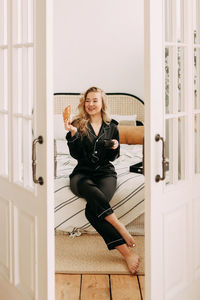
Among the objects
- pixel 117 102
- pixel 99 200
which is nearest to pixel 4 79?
pixel 99 200

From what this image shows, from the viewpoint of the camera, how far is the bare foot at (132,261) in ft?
10.8

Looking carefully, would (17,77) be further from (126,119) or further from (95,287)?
(126,119)

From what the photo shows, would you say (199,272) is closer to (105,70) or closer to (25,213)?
(25,213)

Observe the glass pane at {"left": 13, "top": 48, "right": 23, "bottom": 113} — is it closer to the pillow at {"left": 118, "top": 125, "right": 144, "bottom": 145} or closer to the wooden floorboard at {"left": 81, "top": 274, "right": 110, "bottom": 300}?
the wooden floorboard at {"left": 81, "top": 274, "right": 110, "bottom": 300}

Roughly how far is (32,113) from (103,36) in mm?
4128

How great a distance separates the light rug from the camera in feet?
10.9

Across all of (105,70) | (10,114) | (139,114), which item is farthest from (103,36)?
(10,114)

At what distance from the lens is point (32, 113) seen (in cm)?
252

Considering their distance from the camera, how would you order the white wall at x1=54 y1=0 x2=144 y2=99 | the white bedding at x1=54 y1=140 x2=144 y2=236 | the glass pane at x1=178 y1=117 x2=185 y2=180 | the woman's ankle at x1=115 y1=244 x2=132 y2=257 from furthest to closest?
the white wall at x1=54 y1=0 x2=144 y2=99 → the white bedding at x1=54 y1=140 x2=144 y2=236 → the woman's ankle at x1=115 y1=244 x2=132 y2=257 → the glass pane at x1=178 y1=117 x2=185 y2=180

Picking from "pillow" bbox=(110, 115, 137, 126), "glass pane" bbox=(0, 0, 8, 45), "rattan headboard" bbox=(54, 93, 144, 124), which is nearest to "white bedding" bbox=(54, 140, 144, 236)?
"glass pane" bbox=(0, 0, 8, 45)

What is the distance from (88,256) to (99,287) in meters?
0.55

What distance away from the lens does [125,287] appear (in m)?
3.04

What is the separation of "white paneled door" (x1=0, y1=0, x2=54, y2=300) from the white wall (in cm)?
370

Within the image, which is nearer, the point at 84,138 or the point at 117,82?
the point at 84,138
